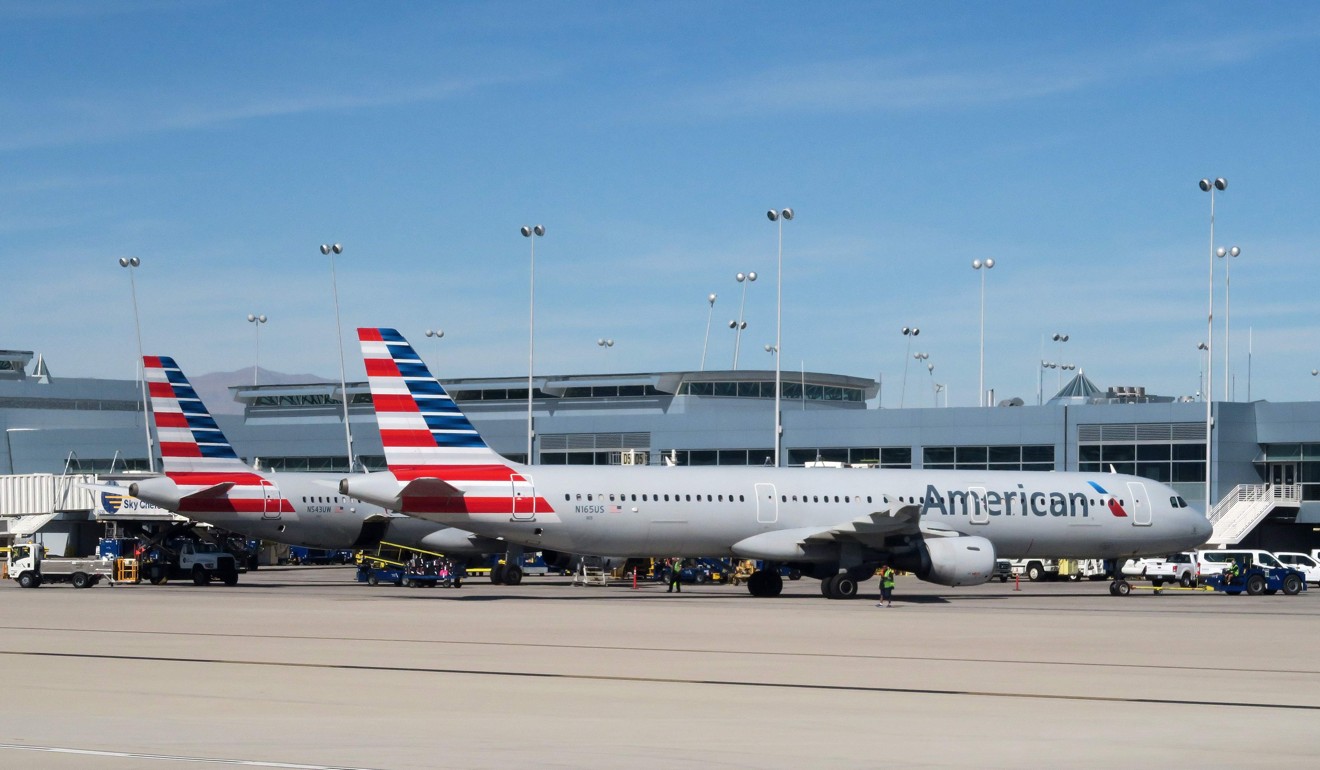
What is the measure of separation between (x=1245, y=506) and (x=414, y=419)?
146 feet

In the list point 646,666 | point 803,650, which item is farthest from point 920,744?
point 803,650

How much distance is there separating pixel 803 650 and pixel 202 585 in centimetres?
3633

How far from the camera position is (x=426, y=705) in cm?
1697

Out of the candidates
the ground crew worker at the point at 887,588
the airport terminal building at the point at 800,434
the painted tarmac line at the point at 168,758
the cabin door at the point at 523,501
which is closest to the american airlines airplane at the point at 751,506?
the cabin door at the point at 523,501

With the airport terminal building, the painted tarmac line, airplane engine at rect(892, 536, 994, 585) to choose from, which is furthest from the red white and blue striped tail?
the painted tarmac line

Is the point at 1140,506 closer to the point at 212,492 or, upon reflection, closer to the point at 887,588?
the point at 887,588

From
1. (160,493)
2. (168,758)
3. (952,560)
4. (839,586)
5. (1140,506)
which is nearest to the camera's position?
(168,758)

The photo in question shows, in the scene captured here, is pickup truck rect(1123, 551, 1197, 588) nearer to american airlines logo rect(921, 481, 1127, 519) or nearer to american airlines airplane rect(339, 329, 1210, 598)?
american airlines airplane rect(339, 329, 1210, 598)

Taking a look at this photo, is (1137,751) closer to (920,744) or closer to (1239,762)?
(1239,762)

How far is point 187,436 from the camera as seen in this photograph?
55312 millimetres

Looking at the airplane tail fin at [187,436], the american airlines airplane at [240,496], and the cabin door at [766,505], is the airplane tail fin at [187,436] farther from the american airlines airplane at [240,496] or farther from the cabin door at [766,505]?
the cabin door at [766,505]

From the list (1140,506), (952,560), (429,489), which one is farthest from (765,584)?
(1140,506)

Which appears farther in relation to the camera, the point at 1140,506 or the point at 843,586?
the point at 1140,506

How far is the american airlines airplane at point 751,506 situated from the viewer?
4300cm
